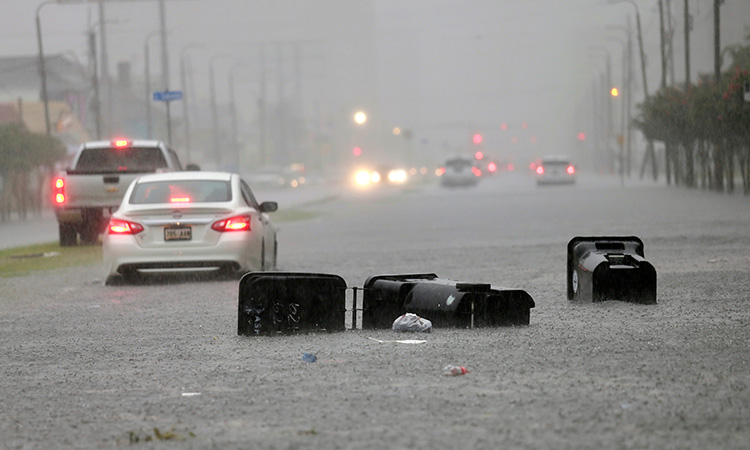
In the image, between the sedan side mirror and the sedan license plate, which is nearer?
the sedan license plate

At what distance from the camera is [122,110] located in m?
108

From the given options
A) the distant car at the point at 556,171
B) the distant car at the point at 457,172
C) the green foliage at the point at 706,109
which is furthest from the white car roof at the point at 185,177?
the distant car at the point at 457,172

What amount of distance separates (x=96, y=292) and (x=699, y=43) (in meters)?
83.6

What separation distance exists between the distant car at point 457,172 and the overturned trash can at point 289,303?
67540 mm

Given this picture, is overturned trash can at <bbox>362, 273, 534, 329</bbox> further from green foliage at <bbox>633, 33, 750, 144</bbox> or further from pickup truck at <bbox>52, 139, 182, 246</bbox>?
green foliage at <bbox>633, 33, 750, 144</bbox>

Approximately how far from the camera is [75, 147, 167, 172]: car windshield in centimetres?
2691

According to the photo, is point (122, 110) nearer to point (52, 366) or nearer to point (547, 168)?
point (547, 168)

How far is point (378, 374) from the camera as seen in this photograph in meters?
9.12

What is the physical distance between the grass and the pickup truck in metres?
0.47

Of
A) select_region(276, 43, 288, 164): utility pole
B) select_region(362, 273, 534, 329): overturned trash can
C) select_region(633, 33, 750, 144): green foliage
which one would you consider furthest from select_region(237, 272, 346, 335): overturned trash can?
select_region(276, 43, 288, 164): utility pole

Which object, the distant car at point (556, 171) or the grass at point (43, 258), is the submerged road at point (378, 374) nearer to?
the grass at point (43, 258)

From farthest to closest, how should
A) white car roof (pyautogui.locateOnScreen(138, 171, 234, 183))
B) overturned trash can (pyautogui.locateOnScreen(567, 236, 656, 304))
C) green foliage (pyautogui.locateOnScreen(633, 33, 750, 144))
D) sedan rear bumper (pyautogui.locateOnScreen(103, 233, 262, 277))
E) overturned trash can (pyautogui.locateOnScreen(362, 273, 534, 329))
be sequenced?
1. green foliage (pyautogui.locateOnScreen(633, 33, 750, 144))
2. white car roof (pyautogui.locateOnScreen(138, 171, 234, 183))
3. sedan rear bumper (pyautogui.locateOnScreen(103, 233, 262, 277))
4. overturned trash can (pyautogui.locateOnScreen(567, 236, 656, 304))
5. overturned trash can (pyautogui.locateOnScreen(362, 273, 534, 329))

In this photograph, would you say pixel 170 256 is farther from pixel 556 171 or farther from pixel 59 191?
pixel 556 171

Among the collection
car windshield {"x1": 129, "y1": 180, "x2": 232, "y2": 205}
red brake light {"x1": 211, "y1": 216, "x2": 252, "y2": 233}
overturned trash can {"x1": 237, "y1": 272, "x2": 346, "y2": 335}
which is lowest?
overturned trash can {"x1": 237, "y1": 272, "x2": 346, "y2": 335}
